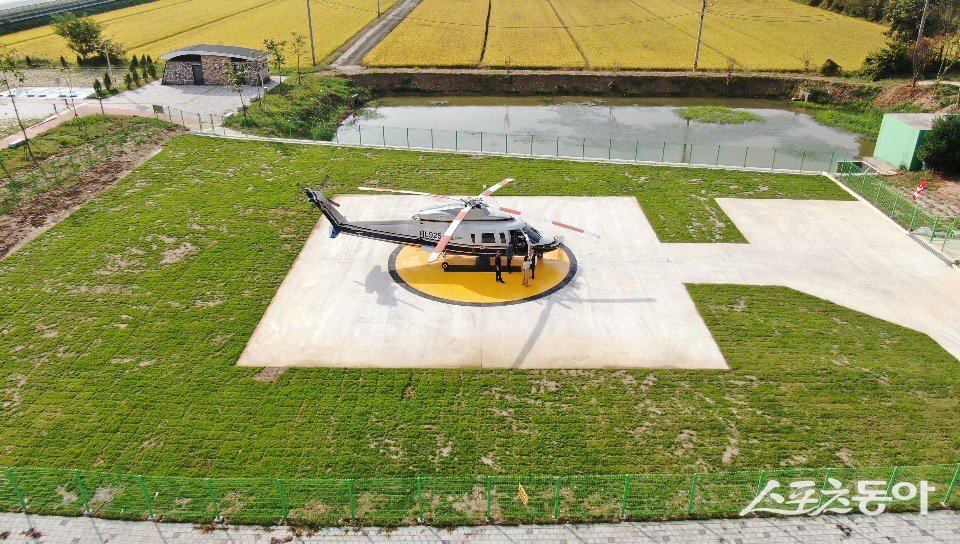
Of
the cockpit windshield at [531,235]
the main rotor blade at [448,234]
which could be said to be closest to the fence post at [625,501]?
the main rotor blade at [448,234]

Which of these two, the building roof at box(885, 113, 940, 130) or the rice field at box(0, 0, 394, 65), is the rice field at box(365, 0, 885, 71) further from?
the building roof at box(885, 113, 940, 130)

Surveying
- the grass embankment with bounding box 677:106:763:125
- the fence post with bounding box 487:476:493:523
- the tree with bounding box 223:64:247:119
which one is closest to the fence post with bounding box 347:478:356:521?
the fence post with bounding box 487:476:493:523

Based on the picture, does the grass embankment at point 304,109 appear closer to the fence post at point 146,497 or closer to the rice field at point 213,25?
the rice field at point 213,25

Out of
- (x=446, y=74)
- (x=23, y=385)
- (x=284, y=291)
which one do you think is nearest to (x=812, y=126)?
(x=446, y=74)

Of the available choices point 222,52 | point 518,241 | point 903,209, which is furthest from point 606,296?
point 222,52

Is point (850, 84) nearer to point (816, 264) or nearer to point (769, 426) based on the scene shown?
point (816, 264)

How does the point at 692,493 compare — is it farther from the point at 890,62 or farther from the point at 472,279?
the point at 890,62
